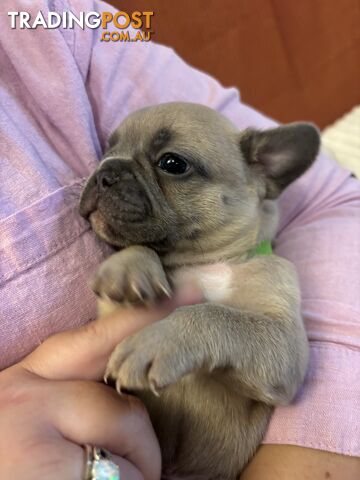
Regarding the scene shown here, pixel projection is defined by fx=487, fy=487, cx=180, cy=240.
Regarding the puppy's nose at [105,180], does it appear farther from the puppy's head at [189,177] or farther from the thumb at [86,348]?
the thumb at [86,348]

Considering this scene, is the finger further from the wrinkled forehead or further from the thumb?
the wrinkled forehead

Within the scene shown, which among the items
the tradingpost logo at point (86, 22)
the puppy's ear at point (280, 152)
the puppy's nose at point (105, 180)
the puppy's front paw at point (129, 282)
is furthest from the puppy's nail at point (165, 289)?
the tradingpost logo at point (86, 22)

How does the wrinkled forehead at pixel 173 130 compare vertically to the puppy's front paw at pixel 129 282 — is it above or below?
above

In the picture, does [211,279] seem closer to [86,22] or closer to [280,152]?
[280,152]

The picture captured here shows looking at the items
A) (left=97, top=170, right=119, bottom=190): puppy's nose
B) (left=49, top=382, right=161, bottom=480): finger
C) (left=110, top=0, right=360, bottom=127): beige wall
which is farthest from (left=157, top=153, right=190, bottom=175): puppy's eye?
(left=110, top=0, right=360, bottom=127): beige wall

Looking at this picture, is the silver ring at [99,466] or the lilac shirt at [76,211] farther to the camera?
the lilac shirt at [76,211]

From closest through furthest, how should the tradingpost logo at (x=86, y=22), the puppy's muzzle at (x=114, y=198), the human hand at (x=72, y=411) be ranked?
→ the human hand at (x=72, y=411)
the puppy's muzzle at (x=114, y=198)
the tradingpost logo at (x=86, y=22)

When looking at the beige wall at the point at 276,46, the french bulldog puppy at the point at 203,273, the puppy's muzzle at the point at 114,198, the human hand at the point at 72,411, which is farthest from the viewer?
the beige wall at the point at 276,46

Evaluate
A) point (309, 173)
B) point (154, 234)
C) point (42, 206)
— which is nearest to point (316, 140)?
point (309, 173)
